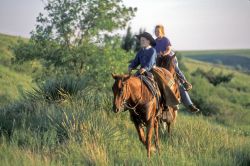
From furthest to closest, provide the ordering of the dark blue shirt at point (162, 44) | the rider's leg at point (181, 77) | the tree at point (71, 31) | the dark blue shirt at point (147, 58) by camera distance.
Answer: the tree at point (71, 31)
the rider's leg at point (181, 77)
the dark blue shirt at point (162, 44)
the dark blue shirt at point (147, 58)

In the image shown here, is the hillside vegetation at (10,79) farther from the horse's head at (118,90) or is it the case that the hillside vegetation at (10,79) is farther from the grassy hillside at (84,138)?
the horse's head at (118,90)

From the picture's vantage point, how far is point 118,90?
8578 mm

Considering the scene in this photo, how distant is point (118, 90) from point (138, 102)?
0.90 meters

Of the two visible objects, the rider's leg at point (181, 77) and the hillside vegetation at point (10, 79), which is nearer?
the rider's leg at point (181, 77)

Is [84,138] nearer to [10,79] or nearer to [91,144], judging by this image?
[91,144]

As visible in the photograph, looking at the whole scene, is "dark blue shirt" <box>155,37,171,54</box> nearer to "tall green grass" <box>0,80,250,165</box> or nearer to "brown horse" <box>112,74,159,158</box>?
"tall green grass" <box>0,80,250,165</box>

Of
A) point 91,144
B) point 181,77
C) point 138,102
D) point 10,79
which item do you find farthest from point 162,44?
point 10,79

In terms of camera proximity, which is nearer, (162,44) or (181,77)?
(162,44)

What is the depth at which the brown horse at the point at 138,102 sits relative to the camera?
8.62 meters

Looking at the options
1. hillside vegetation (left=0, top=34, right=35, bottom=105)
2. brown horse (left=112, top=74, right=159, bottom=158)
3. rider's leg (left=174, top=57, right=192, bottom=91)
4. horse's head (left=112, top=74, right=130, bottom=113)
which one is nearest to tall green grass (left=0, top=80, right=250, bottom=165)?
brown horse (left=112, top=74, right=159, bottom=158)

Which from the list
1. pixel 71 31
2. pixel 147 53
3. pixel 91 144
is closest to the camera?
pixel 91 144

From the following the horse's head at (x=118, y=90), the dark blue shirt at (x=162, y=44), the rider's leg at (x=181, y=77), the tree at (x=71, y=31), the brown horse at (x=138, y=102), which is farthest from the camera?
the tree at (x=71, y=31)

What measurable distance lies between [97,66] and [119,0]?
350 cm

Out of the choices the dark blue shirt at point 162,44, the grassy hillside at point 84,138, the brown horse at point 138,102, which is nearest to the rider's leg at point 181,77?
the dark blue shirt at point 162,44
